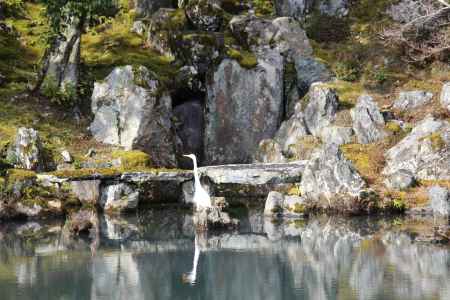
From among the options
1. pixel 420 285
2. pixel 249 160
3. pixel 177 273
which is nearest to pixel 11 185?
pixel 177 273

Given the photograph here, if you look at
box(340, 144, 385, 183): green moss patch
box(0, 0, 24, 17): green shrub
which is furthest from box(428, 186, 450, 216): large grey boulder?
box(0, 0, 24, 17): green shrub

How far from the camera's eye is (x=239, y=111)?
1430 inches

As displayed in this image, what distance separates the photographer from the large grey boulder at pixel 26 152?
29.2 metres

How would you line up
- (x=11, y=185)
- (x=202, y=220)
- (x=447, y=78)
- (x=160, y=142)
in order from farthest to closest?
(x=447, y=78) < (x=160, y=142) < (x=11, y=185) < (x=202, y=220)

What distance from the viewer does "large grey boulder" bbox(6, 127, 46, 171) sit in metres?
29.2

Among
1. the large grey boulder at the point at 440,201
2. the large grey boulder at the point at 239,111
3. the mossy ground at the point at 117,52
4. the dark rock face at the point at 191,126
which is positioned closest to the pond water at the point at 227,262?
the large grey boulder at the point at 440,201

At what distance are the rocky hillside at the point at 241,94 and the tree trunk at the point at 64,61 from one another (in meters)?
0.08

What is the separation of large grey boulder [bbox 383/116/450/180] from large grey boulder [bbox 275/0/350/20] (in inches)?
657

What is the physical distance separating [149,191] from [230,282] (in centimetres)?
1243

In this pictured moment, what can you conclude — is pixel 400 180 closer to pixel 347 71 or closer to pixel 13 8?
pixel 347 71

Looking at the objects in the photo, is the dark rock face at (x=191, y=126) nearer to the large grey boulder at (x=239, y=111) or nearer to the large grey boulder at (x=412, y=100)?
the large grey boulder at (x=239, y=111)

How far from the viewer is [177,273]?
18422mm

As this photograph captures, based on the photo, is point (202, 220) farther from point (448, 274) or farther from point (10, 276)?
point (448, 274)

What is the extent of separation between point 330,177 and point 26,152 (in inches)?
502
